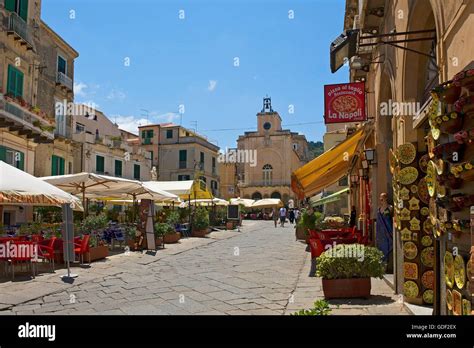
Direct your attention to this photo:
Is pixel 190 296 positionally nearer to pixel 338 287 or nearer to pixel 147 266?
pixel 338 287

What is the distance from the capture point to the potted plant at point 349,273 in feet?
20.4

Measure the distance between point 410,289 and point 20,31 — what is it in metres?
18.4

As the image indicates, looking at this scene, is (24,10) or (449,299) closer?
(449,299)

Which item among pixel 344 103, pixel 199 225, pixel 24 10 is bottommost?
pixel 199 225

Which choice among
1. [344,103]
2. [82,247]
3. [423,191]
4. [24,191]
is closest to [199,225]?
[82,247]

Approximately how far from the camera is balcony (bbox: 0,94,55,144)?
16516mm

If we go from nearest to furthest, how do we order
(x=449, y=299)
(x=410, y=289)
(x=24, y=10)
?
(x=449, y=299) < (x=410, y=289) < (x=24, y=10)

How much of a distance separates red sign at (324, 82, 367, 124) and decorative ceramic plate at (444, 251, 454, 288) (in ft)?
20.5

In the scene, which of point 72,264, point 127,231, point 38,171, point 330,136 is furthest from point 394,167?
point 330,136

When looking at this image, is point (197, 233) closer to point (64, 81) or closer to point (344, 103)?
point (64, 81)

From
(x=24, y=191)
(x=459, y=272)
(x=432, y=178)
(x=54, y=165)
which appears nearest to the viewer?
(x=459, y=272)

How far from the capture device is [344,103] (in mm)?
10117

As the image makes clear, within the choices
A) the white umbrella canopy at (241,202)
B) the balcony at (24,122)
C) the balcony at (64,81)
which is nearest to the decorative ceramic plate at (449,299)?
the balcony at (24,122)
